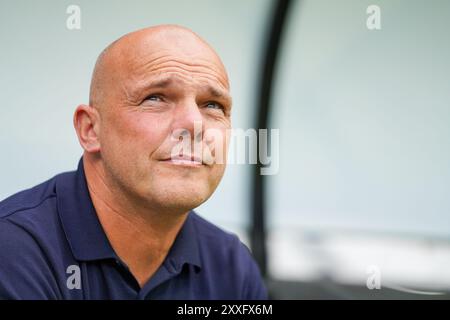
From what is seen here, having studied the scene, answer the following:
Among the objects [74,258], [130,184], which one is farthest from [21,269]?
[130,184]

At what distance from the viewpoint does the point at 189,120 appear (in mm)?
1771

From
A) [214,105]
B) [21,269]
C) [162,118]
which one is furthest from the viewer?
[214,105]

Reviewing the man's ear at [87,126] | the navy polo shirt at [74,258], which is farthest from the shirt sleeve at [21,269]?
the man's ear at [87,126]

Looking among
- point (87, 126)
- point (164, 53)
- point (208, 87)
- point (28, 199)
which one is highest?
point (164, 53)

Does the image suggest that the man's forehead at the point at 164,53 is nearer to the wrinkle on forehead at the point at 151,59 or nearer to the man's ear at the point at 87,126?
the wrinkle on forehead at the point at 151,59

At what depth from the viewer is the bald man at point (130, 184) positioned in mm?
1764

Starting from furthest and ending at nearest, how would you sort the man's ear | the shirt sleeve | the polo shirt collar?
the man's ear → the polo shirt collar → the shirt sleeve

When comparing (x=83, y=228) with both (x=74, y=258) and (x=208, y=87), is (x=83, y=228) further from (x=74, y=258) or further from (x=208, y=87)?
(x=208, y=87)

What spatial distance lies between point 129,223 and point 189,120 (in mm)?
404

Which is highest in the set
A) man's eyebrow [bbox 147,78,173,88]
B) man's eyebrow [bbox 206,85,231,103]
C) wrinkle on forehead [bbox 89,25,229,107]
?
wrinkle on forehead [bbox 89,25,229,107]

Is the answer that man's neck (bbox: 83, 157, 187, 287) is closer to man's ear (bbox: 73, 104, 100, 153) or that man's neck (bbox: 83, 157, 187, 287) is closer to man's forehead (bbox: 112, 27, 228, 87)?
man's ear (bbox: 73, 104, 100, 153)

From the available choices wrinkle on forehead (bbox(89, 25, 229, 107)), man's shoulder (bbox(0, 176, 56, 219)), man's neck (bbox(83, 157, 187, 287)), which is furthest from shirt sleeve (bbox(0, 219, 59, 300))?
wrinkle on forehead (bbox(89, 25, 229, 107))

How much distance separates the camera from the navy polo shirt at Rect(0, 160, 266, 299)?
1.71m
